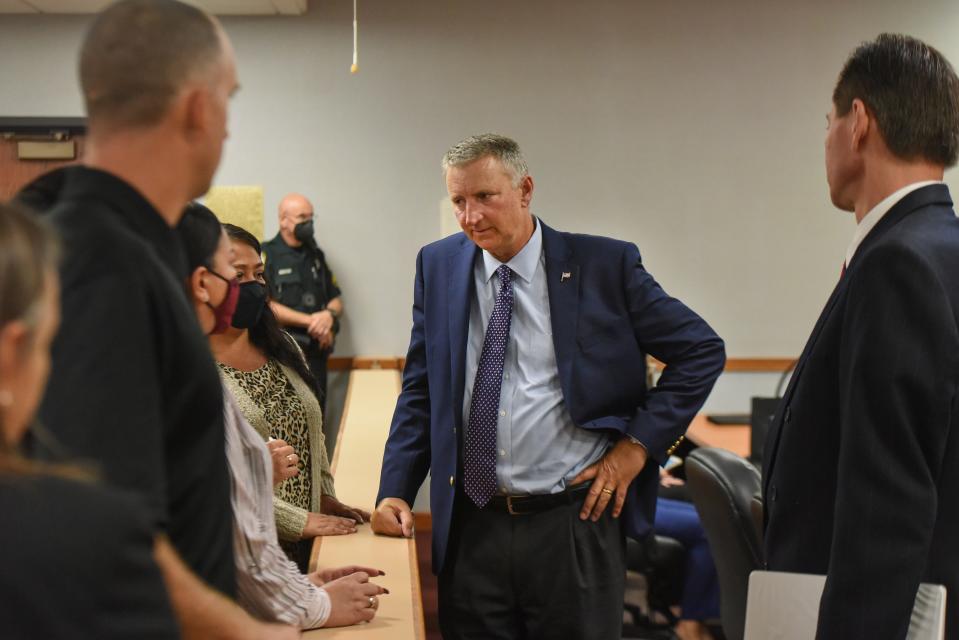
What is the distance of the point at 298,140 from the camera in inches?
258

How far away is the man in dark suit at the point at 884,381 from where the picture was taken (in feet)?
4.76

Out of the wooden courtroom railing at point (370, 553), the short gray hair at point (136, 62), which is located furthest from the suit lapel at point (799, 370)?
the short gray hair at point (136, 62)

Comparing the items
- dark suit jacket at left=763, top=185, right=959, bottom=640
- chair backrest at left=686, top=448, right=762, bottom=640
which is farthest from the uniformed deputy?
dark suit jacket at left=763, top=185, right=959, bottom=640

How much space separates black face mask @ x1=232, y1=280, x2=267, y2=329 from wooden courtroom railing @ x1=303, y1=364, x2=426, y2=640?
1.82 ft

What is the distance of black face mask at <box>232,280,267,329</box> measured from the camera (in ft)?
7.58

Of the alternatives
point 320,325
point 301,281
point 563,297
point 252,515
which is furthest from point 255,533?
point 301,281

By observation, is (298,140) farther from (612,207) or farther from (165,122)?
(165,122)

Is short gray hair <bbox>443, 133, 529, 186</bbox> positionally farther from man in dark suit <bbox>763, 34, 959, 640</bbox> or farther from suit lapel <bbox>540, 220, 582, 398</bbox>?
man in dark suit <bbox>763, 34, 959, 640</bbox>

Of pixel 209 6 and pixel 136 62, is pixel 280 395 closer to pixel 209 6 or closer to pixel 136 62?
pixel 136 62

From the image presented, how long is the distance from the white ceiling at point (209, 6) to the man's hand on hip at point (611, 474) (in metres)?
4.63

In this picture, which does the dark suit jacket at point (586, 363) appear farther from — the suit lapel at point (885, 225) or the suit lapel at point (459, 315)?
the suit lapel at point (885, 225)

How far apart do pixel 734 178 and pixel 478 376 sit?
483cm

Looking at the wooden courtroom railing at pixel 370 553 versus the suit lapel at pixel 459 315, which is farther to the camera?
the suit lapel at pixel 459 315

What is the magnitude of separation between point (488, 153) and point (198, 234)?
119 cm
